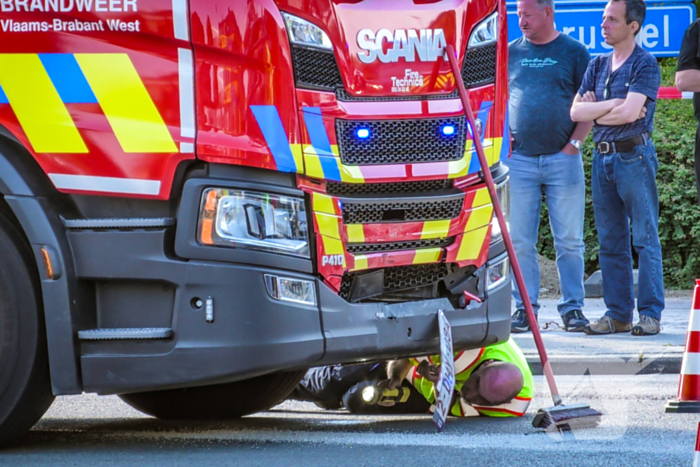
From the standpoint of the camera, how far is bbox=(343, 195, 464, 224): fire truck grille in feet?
15.8

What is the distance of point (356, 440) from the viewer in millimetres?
5094

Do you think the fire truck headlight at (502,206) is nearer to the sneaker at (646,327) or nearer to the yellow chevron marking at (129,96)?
the yellow chevron marking at (129,96)

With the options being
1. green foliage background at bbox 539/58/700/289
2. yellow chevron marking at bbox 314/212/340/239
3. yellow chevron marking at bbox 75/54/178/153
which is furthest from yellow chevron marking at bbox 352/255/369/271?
green foliage background at bbox 539/58/700/289

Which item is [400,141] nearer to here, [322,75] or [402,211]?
[402,211]

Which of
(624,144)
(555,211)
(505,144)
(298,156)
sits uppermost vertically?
(298,156)

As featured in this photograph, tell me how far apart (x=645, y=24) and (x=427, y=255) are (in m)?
7.08

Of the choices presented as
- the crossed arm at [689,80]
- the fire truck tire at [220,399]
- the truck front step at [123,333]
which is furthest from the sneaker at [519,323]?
the truck front step at [123,333]

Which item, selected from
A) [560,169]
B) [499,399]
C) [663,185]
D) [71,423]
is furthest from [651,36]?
[71,423]

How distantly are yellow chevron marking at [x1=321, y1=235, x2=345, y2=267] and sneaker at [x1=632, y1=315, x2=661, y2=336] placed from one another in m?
3.93

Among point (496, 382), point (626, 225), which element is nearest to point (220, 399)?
point (496, 382)

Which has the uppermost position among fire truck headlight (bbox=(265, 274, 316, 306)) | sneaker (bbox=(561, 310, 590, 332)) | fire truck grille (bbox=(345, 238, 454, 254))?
fire truck grille (bbox=(345, 238, 454, 254))

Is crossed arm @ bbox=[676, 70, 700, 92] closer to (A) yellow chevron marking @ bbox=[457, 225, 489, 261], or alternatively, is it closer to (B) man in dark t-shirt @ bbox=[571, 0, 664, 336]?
(B) man in dark t-shirt @ bbox=[571, 0, 664, 336]

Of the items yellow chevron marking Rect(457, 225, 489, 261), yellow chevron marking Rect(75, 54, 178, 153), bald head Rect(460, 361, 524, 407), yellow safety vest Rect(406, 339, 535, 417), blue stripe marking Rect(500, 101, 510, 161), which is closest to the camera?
yellow chevron marking Rect(75, 54, 178, 153)

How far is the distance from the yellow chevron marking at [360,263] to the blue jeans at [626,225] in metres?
3.74
